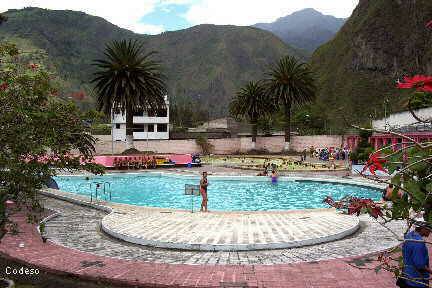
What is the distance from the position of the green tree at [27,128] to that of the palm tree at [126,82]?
33757 millimetres

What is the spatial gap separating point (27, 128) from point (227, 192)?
1918cm

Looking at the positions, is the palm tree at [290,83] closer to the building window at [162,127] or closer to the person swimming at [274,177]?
the building window at [162,127]

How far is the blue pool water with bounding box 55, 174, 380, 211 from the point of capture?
22281 millimetres

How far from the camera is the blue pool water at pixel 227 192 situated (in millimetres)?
22281

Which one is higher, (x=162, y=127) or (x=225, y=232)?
(x=162, y=127)

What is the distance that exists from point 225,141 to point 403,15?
4718 inches

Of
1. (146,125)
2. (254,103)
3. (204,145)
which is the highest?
(254,103)

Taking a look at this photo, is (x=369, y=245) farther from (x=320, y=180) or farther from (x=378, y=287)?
(x=320, y=180)

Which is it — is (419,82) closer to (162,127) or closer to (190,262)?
(190,262)

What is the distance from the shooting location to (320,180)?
28.0 metres

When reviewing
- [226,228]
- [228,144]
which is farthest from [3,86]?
[228,144]

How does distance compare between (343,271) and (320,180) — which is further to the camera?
(320,180)

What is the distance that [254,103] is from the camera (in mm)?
54469

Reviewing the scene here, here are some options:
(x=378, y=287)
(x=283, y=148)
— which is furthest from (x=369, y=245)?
(x=283, y=148)
